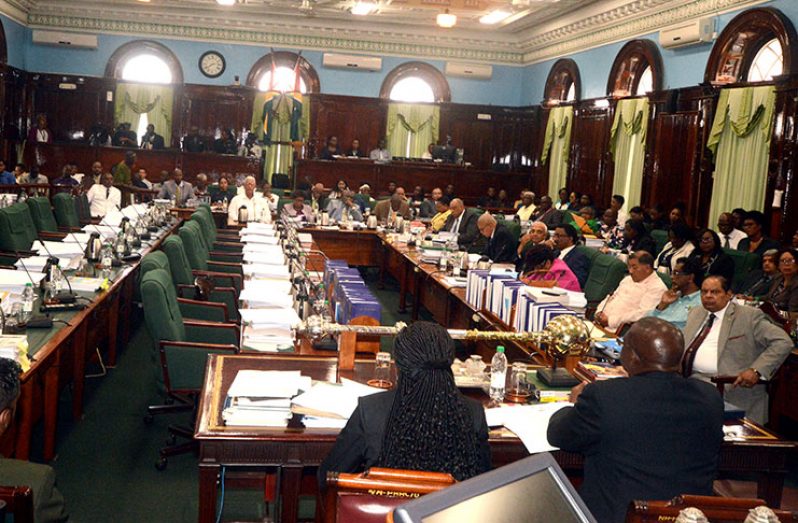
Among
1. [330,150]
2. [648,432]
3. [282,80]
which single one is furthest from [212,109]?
[648,432]

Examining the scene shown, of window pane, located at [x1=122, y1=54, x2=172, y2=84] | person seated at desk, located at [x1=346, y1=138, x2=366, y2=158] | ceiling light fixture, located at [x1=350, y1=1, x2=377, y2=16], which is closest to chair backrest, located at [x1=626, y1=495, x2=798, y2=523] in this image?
ceiling light fixture, located at [x1=350, y1=1, x2=377, y2=16]

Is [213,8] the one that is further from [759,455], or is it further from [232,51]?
[759,455]

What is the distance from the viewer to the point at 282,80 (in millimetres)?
17000

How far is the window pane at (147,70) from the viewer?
16797mm

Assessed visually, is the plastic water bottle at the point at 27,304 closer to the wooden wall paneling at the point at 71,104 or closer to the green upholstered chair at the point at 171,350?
the green upholstered chair at the point at 171,350

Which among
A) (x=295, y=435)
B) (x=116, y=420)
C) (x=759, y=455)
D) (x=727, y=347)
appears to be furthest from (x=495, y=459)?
(x=116, y=420)

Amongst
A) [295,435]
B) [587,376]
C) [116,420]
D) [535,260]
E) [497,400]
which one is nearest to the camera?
[295,435]

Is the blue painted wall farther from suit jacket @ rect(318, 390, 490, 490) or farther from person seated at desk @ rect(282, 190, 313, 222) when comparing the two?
suit jacket @ rect(318, 390, 490, 490)

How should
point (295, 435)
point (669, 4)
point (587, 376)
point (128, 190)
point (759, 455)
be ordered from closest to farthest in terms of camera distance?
1. point (295, 435)
2. point (759, 455)
3. point (587, 376)
4. point (669, 4)
5. point (128, 190)

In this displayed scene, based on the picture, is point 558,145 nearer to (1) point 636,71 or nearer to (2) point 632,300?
(1) point 636,71

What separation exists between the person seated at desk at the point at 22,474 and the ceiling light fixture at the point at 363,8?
11.7 metres

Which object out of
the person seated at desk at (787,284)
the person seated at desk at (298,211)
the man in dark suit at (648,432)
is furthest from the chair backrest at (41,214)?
the man in dark suit at (648,432)

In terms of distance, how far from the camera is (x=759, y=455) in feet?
9.61

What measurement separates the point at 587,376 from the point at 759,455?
77cm
